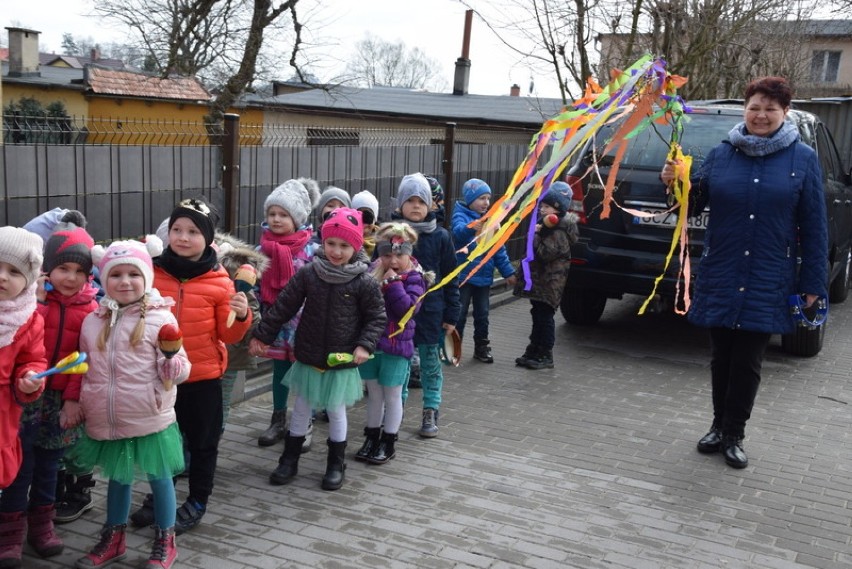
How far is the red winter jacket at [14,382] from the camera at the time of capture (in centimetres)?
338

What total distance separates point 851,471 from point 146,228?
4.51 metres

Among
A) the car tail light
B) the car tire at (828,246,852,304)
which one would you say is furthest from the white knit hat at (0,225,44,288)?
the car tire at (828,246,852,304)

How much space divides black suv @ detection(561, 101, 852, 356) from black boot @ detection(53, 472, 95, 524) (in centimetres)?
455

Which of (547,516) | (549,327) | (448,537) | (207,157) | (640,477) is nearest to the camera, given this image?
(448,537)

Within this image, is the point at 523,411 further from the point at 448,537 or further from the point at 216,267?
the point at 216,267

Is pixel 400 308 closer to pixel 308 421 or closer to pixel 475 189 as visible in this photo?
pixel 308 421

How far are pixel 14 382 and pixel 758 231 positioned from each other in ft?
12.8

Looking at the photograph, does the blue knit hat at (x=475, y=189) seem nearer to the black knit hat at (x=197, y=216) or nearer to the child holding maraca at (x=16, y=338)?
the black knit hat at (x=197, y=216)

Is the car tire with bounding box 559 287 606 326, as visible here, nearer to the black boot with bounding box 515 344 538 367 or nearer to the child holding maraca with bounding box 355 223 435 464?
the black boot with bounding box 515 344 538 367

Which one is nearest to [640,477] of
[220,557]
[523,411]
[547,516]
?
[547,516]

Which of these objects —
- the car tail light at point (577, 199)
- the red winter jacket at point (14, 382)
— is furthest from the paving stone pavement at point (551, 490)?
the car tail light at point (577, 199)

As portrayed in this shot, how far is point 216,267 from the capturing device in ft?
13.7

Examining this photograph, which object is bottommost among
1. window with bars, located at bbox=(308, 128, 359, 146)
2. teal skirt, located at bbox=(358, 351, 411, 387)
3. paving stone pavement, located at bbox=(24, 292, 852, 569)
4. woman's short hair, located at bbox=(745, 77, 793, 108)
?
paving stone pavement, located at bbox=(24, 292, 852, 569)

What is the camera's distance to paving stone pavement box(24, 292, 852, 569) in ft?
13.1
